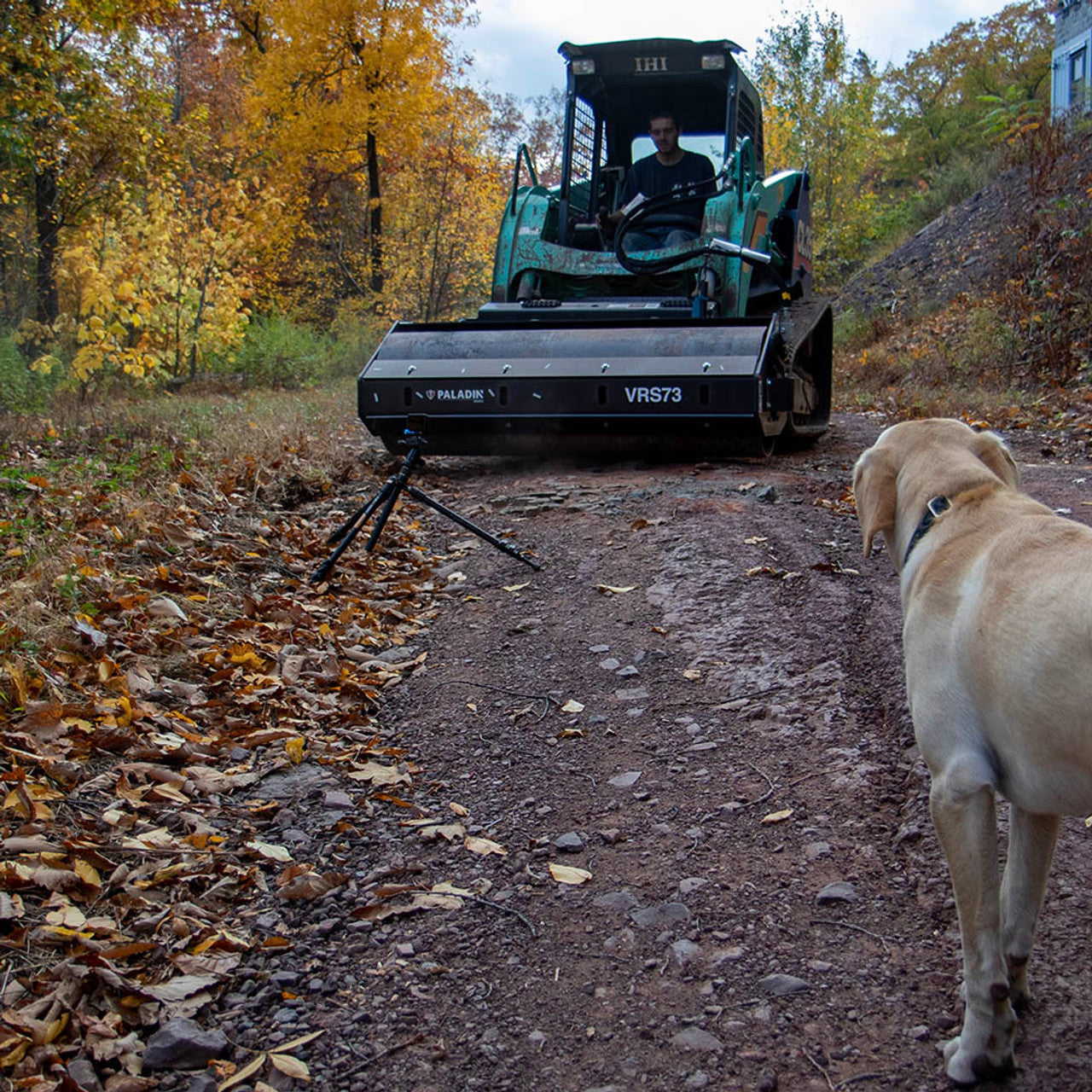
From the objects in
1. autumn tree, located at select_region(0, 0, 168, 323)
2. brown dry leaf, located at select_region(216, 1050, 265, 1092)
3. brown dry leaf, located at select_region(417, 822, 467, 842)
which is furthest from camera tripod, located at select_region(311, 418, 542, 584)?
autumn tree, located at select_region(0, 0, 168, 323)

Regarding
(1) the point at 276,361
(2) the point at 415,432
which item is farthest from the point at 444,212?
(2) the point at 415,432

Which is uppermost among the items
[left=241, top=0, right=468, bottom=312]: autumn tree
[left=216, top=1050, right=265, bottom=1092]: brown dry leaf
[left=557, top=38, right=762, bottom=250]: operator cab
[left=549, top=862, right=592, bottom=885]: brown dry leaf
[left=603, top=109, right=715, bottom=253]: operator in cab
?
[left=241, top=0, right=468, bottom=312]: autumn tree

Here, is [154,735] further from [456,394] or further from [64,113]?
[64,113]

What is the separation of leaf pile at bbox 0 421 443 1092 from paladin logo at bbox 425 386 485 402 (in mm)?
2113

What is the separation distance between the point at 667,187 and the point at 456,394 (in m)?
Answer: 3.26

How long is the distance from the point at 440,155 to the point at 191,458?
49.0 ft

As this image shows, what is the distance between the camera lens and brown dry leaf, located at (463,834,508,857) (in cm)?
334

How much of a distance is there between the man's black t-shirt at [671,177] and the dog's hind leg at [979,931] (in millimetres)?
8646

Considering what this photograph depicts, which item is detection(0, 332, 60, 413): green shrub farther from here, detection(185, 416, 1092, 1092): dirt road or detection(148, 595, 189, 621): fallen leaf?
detection(185, 416, 1092, 1092): dirt road

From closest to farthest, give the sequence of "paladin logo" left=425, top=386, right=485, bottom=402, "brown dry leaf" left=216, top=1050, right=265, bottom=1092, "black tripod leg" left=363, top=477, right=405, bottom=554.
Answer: "brown dry leaf" left=216, top=1050, right=265, bottom=1092
"black tripod leg" left=363, top=477, right=405, bottom=554
"paladin logo" left=425, top=386, right=485, bottom=402

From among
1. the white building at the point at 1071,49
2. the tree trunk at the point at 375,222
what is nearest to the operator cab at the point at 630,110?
the tree trunk at the point at 375,222

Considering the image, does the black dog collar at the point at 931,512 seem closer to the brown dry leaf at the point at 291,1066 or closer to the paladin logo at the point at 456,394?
the brown dry leaf at the point at 291,1066

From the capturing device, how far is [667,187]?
10297 mm

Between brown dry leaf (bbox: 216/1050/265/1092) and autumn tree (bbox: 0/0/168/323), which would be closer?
brown dry leaf (bbox: 216/1050/265/1092)
